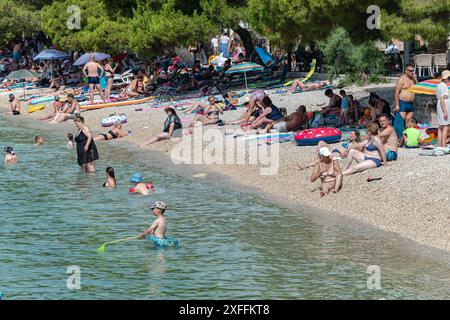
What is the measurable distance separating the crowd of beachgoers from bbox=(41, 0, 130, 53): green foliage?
1429mm

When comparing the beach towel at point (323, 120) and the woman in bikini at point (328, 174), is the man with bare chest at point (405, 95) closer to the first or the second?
the woman in bikini at point (328, 174)

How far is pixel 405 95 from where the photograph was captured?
22.1 meters

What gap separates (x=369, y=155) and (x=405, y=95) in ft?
9.25

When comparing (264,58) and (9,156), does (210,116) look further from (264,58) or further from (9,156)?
(264,58)

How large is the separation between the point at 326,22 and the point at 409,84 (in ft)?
13.3

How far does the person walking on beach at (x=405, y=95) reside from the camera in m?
22.1

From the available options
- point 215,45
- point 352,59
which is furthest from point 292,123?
point 215,45

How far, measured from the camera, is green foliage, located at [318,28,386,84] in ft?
107

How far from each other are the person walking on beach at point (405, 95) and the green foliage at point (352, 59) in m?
9.77

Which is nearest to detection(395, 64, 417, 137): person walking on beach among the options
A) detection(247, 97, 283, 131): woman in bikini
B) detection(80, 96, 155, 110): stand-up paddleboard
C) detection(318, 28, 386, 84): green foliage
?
detection(247, 97, 283, 131): woman in bikini

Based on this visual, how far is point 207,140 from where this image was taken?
27.2 m

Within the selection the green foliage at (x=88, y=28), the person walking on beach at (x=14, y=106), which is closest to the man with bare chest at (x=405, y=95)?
the green foliage at (x=88, y=28)
